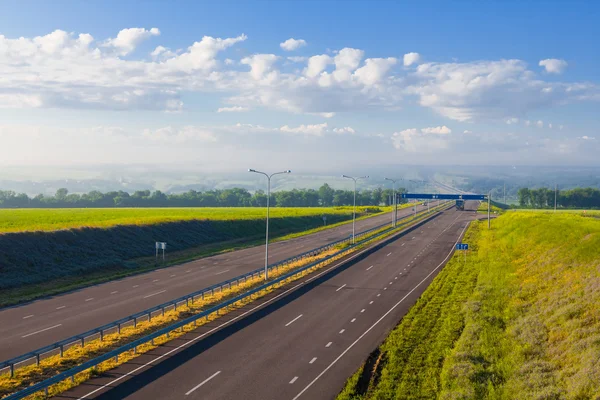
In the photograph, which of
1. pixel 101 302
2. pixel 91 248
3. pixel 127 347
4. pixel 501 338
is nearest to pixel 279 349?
pixel 127 347

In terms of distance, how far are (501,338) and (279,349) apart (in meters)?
11.5

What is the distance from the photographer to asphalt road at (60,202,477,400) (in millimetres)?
19984

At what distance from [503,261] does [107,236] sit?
4490cm

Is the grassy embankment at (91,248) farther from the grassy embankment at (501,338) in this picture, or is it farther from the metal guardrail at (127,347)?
the grassy embankment at (501,338)

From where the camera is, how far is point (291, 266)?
167 feet

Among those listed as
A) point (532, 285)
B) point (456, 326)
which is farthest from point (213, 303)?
point (532, 285)

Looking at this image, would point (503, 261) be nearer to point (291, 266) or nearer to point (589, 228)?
point (589, 228)

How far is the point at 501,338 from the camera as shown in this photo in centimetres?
2617

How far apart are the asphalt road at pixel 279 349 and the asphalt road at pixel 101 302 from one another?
641cm

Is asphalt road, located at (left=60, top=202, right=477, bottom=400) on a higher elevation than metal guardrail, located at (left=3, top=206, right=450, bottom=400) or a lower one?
lower

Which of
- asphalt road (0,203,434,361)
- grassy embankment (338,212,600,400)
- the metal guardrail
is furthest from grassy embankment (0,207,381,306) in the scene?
grassy embankment (338,212,600,400)

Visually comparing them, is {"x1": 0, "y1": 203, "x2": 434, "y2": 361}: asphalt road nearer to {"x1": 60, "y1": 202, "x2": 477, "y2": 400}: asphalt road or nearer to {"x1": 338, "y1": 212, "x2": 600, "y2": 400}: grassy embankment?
{"x1": 60, "y1": 202, "x2": 477, "y2": 400}: asphalt road

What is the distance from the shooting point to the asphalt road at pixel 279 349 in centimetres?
1998

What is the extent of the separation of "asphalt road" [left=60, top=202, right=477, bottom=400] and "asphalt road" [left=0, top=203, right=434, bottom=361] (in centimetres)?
641
